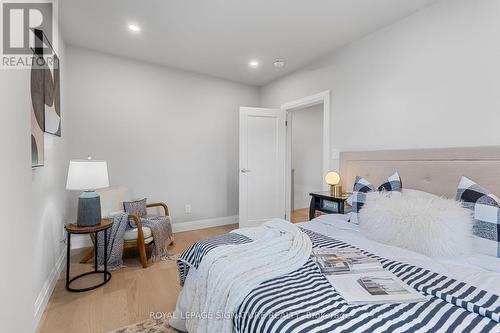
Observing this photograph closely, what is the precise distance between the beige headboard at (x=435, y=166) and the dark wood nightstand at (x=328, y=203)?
40 cm

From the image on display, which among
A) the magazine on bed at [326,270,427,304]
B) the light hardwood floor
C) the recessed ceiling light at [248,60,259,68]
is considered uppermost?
the recessed ceiling light at [248,60,259,68]

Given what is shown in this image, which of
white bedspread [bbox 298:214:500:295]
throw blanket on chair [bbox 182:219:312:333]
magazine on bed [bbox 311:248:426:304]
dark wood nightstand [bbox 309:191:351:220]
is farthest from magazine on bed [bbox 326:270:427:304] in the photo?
dark wood nightstand [bbox 309:191:351:220]

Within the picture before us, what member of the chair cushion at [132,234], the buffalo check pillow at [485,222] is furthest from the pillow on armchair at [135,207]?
the buffalo check pillow at [485,222]

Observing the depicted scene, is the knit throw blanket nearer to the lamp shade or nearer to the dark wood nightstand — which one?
the dark wood nightstand

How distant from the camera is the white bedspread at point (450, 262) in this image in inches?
44.1

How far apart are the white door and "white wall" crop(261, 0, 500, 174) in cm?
109

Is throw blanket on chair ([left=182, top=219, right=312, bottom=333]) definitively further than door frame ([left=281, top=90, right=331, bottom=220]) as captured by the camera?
No

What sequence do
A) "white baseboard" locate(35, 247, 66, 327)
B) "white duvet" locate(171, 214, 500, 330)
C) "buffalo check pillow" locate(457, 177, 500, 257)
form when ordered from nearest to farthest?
1. "white duvet" locate(171, 214, 500, 330)
2. "buffalo check pillow" locate(457, 177, 500, 257)
3. "white baseboard" locate(35, 247, 66, 327)

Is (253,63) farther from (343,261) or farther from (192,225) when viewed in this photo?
(343,261)

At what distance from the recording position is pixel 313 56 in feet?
10.7

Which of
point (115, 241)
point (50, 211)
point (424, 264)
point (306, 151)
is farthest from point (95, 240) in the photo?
point (306, 151)

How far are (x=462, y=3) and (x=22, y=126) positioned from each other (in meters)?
3.17

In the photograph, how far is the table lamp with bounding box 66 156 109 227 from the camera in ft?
7.12

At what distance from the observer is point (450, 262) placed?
133 cm
